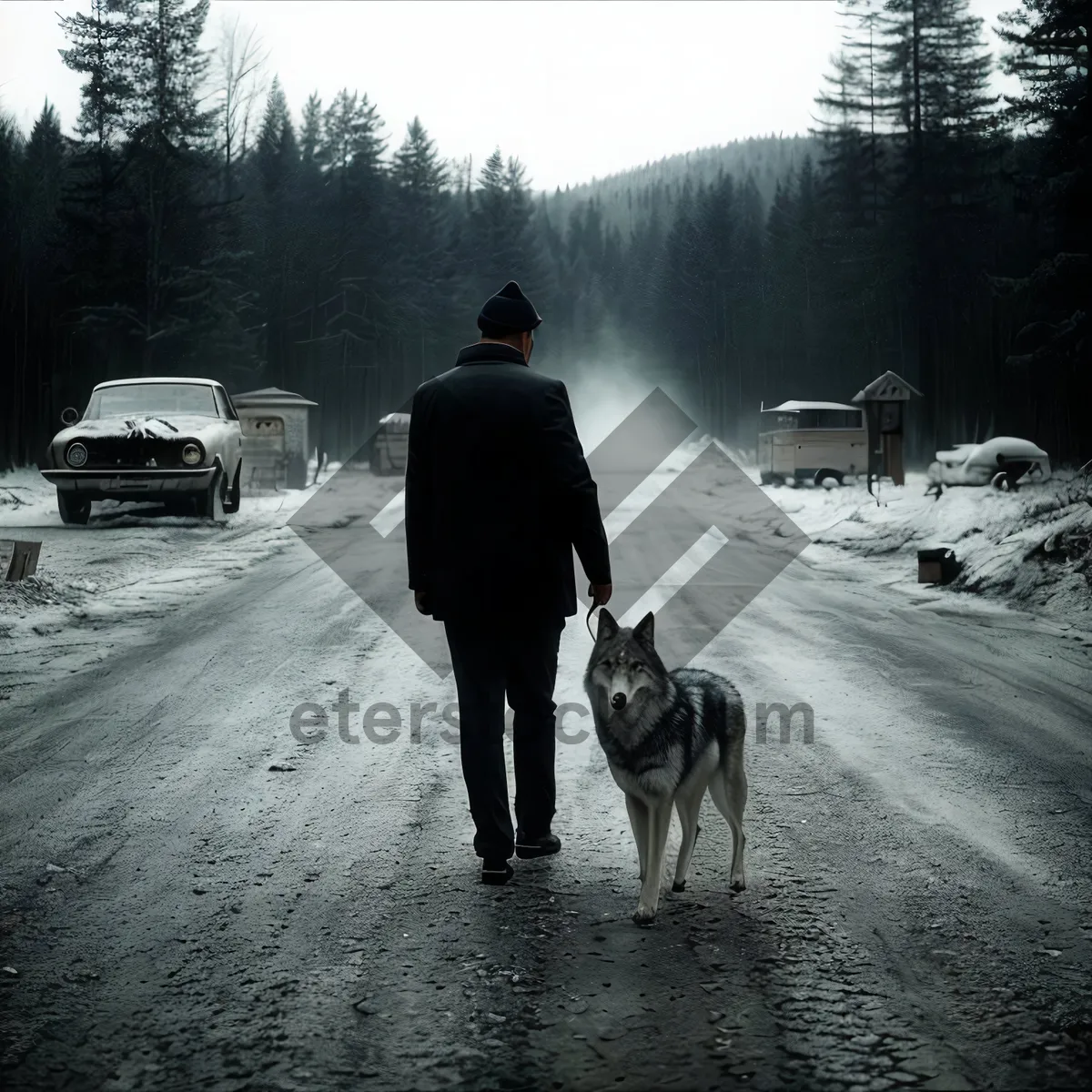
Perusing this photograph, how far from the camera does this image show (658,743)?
3678mm

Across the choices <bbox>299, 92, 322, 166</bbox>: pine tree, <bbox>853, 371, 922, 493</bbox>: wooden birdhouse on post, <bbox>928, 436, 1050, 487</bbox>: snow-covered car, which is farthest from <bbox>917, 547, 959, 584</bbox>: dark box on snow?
<bbox>299, 92, 322, 166</bbox>: pine tree

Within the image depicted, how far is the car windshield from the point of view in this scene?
1661cm

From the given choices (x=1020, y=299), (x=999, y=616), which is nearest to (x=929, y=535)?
(x=999, y=616)

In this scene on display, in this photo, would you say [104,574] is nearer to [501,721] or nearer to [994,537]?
[501,721]

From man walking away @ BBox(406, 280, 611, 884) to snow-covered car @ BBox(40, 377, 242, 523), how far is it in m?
12.5

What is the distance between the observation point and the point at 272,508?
21.1 m

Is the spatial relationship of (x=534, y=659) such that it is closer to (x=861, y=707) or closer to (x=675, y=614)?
(x=861, y=707)

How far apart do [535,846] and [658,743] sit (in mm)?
780

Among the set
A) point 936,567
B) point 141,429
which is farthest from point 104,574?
point 936,567

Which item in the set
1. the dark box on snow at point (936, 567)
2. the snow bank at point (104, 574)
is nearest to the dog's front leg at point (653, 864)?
the snow bank at point (104, 574)

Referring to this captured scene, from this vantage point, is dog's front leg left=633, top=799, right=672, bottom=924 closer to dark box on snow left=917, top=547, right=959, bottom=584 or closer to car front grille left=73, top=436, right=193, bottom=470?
dark box on snow left=917, top=547, right=959, bottom=584

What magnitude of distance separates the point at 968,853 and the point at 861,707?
2393 millimetres

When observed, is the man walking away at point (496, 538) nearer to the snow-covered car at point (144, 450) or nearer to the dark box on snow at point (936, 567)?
the dark box on snow at point (936, 567)

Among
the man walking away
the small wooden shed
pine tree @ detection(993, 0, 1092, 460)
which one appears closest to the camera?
the man walking away
